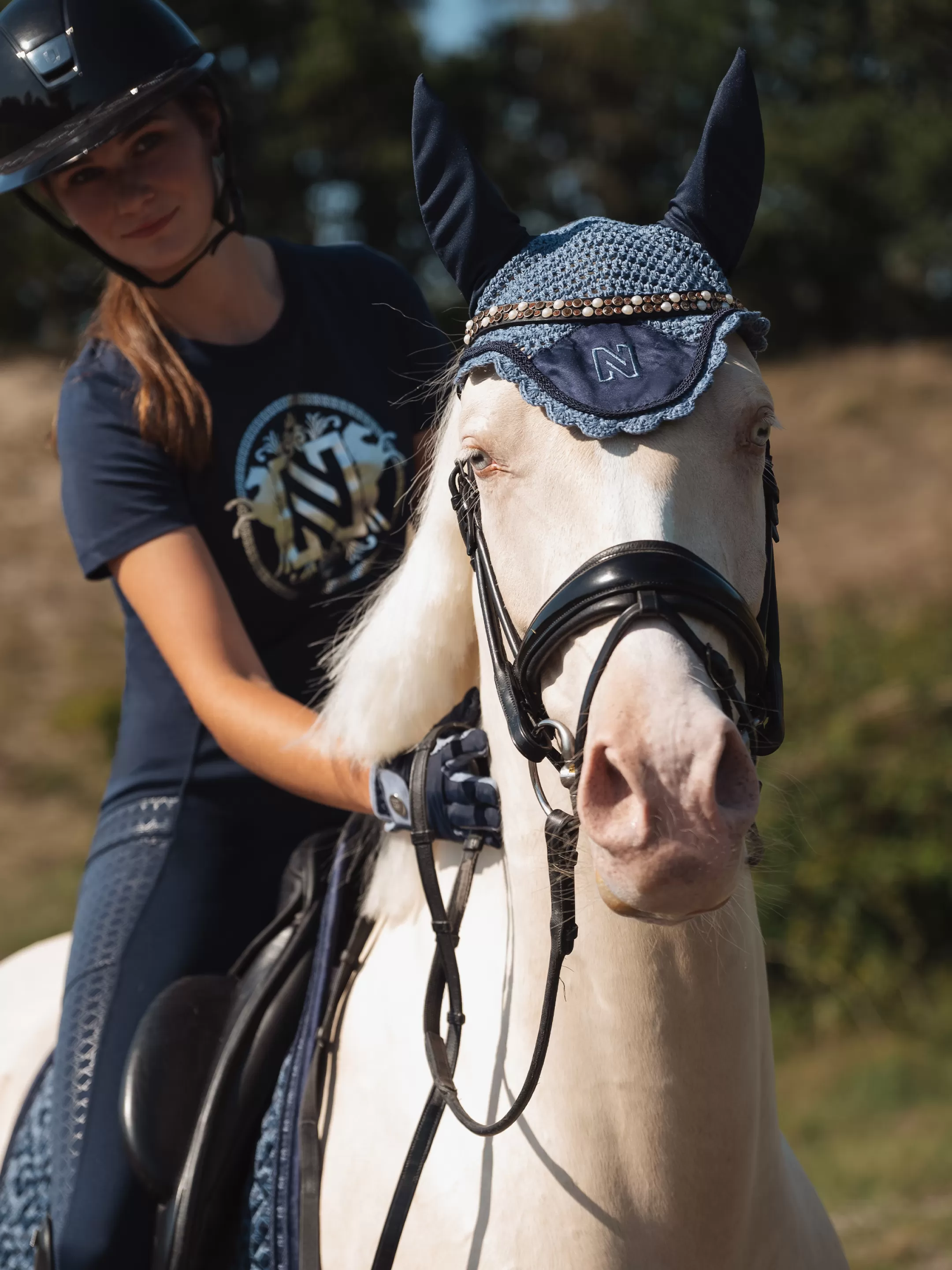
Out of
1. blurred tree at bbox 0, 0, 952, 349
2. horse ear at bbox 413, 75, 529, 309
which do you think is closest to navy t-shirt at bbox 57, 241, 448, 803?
horse ear at bbox 413, 75, 529, 309

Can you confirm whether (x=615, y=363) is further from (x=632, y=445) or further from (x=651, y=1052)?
(x=651, y=1052)

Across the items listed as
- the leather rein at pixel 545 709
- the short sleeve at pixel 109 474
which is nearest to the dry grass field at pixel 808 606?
the leather rein at pixel 545 709

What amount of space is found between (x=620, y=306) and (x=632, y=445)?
0.76 feet

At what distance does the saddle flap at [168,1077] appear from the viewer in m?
2.08

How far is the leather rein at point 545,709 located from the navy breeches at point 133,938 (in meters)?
0.34

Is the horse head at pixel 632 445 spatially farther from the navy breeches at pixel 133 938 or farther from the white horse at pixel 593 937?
the navy breeches at pixel 133 938

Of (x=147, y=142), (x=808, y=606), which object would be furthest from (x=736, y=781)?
(x=808, y=606)

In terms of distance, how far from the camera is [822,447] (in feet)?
56.7

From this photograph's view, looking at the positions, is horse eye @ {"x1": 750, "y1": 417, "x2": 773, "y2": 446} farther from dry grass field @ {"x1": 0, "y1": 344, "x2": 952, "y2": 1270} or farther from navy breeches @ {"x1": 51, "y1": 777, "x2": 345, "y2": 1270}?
dry grass field @ {"x1": 0, "y1": 344, "x2": 952, "y2": 1270}

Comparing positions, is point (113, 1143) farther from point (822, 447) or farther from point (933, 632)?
point (822, 447)

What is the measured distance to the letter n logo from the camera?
1.61 meters

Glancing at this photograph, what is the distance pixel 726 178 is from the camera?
184cm

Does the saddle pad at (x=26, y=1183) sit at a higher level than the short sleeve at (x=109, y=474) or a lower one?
lower

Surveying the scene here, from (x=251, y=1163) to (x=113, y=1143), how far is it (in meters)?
0.25
